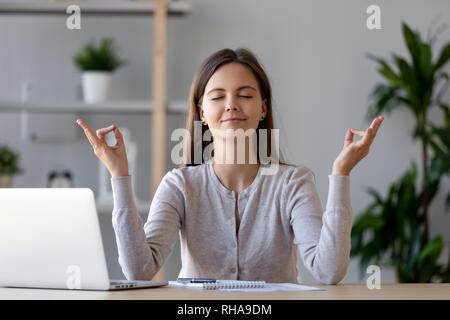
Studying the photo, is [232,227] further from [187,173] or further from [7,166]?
[7,166]

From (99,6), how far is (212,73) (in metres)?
1.60

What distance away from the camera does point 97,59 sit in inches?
123

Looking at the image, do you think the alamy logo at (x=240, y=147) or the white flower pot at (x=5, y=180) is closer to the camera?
the alamy logo at (x=240, y=147)

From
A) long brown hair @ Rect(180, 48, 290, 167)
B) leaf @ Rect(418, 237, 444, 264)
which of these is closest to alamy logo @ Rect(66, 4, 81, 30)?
long brown hair @ Rect(180, 48, 290, 167)

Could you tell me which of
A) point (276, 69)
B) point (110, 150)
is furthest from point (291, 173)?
point (276, 69)

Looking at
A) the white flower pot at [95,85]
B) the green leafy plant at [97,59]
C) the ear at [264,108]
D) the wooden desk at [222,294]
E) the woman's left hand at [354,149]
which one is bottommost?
the wooden desk at [222,294]

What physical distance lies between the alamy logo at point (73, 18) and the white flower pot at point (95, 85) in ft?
1.01

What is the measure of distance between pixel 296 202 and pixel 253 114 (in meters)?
0.25

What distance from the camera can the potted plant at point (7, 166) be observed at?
307 cm

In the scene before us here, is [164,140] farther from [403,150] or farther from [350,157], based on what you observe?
[350,157]

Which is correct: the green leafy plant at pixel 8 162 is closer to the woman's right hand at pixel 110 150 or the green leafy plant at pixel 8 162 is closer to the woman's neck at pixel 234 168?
the woman's neck at pixel 234 168

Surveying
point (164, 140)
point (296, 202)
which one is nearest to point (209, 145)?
point (296, 202)

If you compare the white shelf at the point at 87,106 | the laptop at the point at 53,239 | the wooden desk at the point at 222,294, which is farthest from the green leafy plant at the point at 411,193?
the laptop at the point at 53,239

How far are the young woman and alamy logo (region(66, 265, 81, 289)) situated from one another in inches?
11.0
